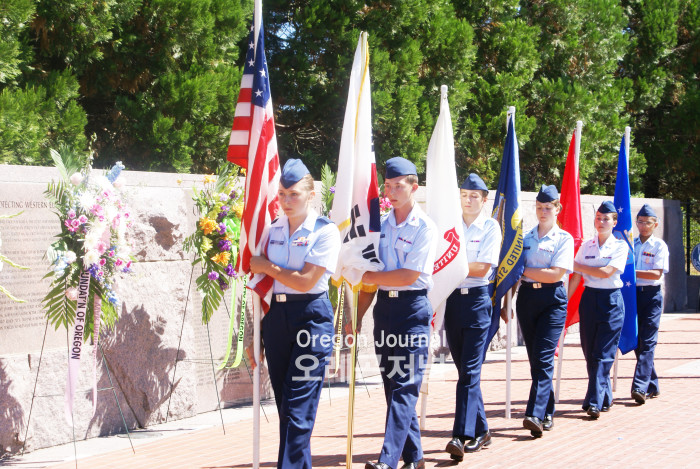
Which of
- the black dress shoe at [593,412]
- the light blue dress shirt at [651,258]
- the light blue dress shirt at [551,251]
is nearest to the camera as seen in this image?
the light blue dress shirt at [551,251]

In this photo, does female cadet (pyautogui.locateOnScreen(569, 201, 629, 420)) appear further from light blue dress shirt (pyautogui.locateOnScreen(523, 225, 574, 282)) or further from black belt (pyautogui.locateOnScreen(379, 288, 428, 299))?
black belt (pyautogui.locateOnScreen(379, 288, 428, 299))

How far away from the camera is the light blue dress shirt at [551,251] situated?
25.2ft

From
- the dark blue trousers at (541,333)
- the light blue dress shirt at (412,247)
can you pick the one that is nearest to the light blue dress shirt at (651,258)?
the dark blue trousers at (541,333)

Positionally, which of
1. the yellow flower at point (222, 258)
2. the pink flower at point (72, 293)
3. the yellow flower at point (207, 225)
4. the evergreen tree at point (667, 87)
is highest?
the evergreen tree at point (667, 87)

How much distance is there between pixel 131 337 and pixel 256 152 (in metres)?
2.82

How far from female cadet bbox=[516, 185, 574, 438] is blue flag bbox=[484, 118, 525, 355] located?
0.35 ft

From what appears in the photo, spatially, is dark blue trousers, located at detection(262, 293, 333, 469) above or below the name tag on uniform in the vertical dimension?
below

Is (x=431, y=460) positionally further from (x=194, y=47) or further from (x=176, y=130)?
(x=194, y=47)

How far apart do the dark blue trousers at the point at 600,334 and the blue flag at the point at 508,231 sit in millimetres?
1161

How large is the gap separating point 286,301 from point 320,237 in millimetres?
456

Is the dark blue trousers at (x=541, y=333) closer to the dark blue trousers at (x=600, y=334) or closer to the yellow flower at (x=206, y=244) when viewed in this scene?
the dark blue trousers at (x=600, y=334)

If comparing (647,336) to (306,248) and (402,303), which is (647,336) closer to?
(402,303)

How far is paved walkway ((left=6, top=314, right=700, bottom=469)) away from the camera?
6605mm

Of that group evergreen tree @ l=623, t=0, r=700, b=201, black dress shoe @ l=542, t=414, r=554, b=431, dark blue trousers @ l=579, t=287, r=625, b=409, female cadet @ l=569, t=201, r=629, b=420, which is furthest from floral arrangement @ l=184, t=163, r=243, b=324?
evergreen tree @ l=623, t=0, r=700, b=201
